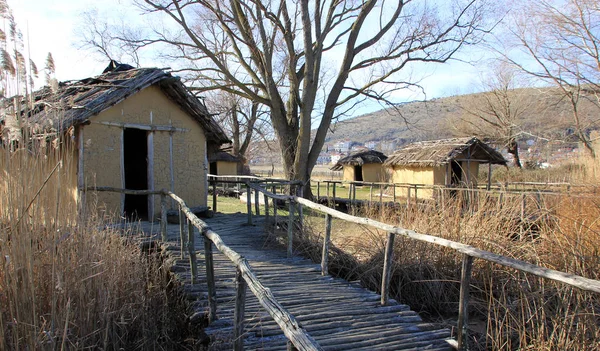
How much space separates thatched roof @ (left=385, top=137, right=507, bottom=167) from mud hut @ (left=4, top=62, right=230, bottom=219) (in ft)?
36.7

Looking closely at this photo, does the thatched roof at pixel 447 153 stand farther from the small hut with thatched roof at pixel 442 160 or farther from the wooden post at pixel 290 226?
the wooden post at pixel 290 226

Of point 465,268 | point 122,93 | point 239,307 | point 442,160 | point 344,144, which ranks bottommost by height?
point 239,307

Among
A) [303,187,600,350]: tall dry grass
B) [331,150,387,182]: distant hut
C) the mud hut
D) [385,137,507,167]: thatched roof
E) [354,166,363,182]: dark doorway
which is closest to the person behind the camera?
[303,187,600,350]: tall dry grass

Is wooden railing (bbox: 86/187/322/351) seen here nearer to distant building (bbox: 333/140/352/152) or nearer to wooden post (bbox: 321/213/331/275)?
wooden post (bbox: 321/213/331/275)

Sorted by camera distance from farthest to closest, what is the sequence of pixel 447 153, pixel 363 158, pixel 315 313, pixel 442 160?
pixel 363 158 → pixel 447 153 → pixel 442 160 → pixel 315 313

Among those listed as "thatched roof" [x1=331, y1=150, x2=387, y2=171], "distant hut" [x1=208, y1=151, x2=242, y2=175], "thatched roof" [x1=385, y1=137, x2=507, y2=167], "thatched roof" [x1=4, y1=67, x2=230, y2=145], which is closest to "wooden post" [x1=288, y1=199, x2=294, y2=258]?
"thatched roof" [x1=4, y1=67, x2=230, y2=145]

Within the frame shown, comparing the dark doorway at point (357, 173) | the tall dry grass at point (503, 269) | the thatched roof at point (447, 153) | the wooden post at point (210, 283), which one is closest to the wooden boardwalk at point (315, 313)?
the wooden post at point (210, 283)

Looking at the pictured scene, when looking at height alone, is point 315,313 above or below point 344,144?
below

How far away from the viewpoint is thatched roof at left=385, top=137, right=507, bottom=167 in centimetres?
1894

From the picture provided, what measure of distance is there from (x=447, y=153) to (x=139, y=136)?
511 inches

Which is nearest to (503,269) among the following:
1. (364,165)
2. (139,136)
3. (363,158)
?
(139,136)

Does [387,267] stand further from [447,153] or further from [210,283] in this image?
[447,153]

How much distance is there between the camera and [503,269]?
5332 millimetres

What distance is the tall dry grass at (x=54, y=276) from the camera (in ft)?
9.52
